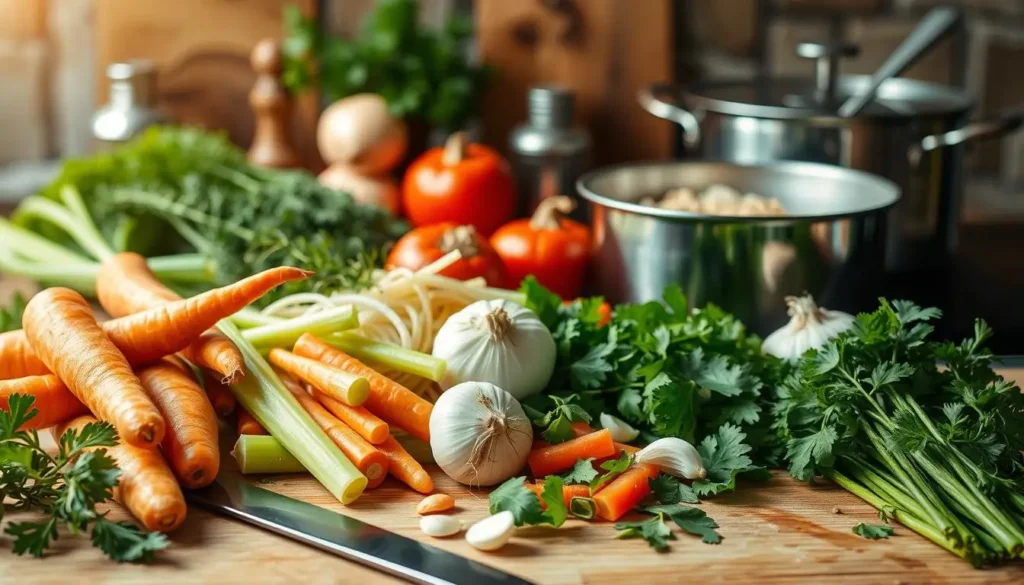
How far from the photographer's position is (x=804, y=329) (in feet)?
4.50

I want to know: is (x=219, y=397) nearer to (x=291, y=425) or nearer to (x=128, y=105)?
(x=291, y=425)

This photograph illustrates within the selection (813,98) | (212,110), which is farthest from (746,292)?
(212,110)

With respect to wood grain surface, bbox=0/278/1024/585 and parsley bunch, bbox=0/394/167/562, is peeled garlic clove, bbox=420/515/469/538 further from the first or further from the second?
parsley bunch, bbox=0/394/167/562

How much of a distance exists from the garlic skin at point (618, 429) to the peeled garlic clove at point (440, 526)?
0.82ft

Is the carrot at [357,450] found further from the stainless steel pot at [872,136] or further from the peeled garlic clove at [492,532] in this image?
the stainless steel pot at [872,136]

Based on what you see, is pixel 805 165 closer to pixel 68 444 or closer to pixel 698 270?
pixel 698 270

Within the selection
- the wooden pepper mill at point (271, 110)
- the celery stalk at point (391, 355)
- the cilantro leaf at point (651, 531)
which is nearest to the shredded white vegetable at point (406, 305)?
the celery stalk at point (391, 355)

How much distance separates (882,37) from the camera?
2334 millimetres

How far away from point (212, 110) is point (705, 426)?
1469 millimetres

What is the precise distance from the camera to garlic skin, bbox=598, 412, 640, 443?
1279 mm

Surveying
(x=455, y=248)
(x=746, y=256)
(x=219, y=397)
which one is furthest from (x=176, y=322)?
(x=746, y=256)

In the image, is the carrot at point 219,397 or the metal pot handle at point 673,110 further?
the metal pot handle at point 673,110

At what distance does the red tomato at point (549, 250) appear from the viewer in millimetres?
1746

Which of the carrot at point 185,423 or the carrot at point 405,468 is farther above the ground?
the carrot at point 185,423
